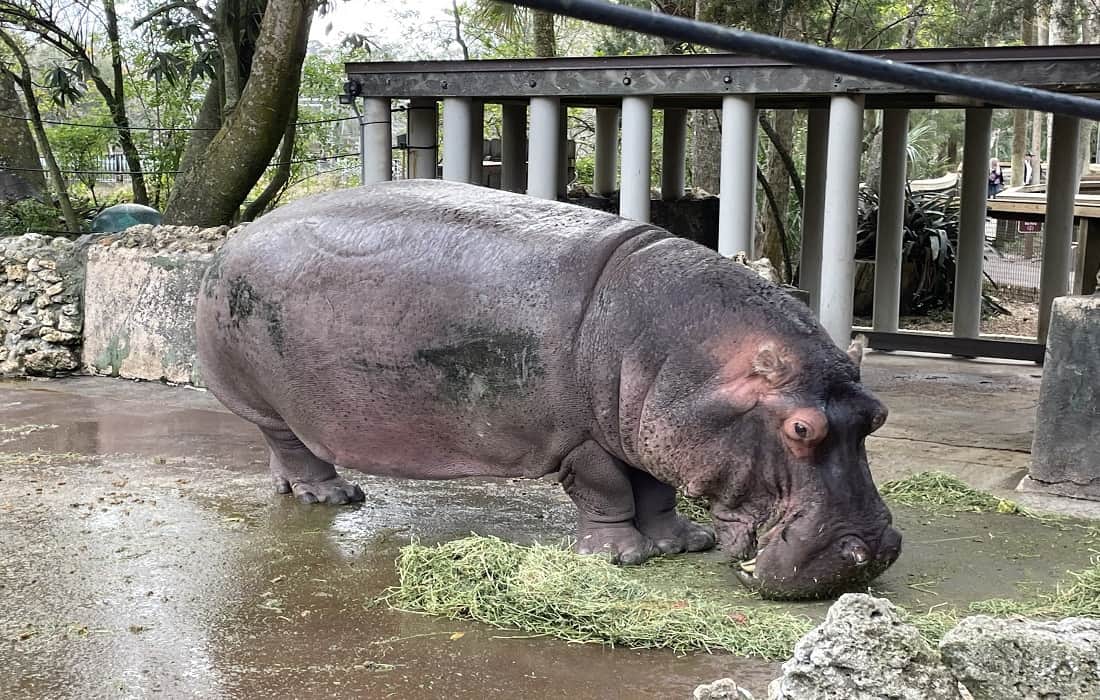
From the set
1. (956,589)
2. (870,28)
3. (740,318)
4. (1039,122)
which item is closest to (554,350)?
(740,318)

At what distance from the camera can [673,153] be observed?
35.3 ft

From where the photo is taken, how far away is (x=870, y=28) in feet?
52.3

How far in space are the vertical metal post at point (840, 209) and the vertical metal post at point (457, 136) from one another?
238 cm

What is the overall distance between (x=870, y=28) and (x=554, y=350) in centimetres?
1313

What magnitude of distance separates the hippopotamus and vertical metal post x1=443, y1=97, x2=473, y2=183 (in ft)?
10.5

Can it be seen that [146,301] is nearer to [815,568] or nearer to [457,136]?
[457,136]


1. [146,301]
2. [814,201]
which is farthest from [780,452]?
[814,201]

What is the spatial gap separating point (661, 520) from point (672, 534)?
0.07m

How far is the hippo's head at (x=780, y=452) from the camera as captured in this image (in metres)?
3.83

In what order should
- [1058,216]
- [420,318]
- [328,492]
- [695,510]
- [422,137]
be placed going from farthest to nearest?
1. [1058,216]
2. [422,137]
3. [328,492]
4. [695,510]
5. [420,318]

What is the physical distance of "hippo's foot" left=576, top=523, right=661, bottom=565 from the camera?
4.37 m

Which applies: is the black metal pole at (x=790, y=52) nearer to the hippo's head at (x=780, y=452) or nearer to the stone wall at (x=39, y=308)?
the hippo's head at (x=780, y=452)

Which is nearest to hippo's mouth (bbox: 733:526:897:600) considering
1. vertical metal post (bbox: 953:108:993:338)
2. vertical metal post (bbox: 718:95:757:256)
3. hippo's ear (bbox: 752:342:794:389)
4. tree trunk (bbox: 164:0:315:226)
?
hippo's ear (bbox: 752:342:794:389)

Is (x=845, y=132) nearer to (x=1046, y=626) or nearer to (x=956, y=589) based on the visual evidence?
(x=956, y=589)
